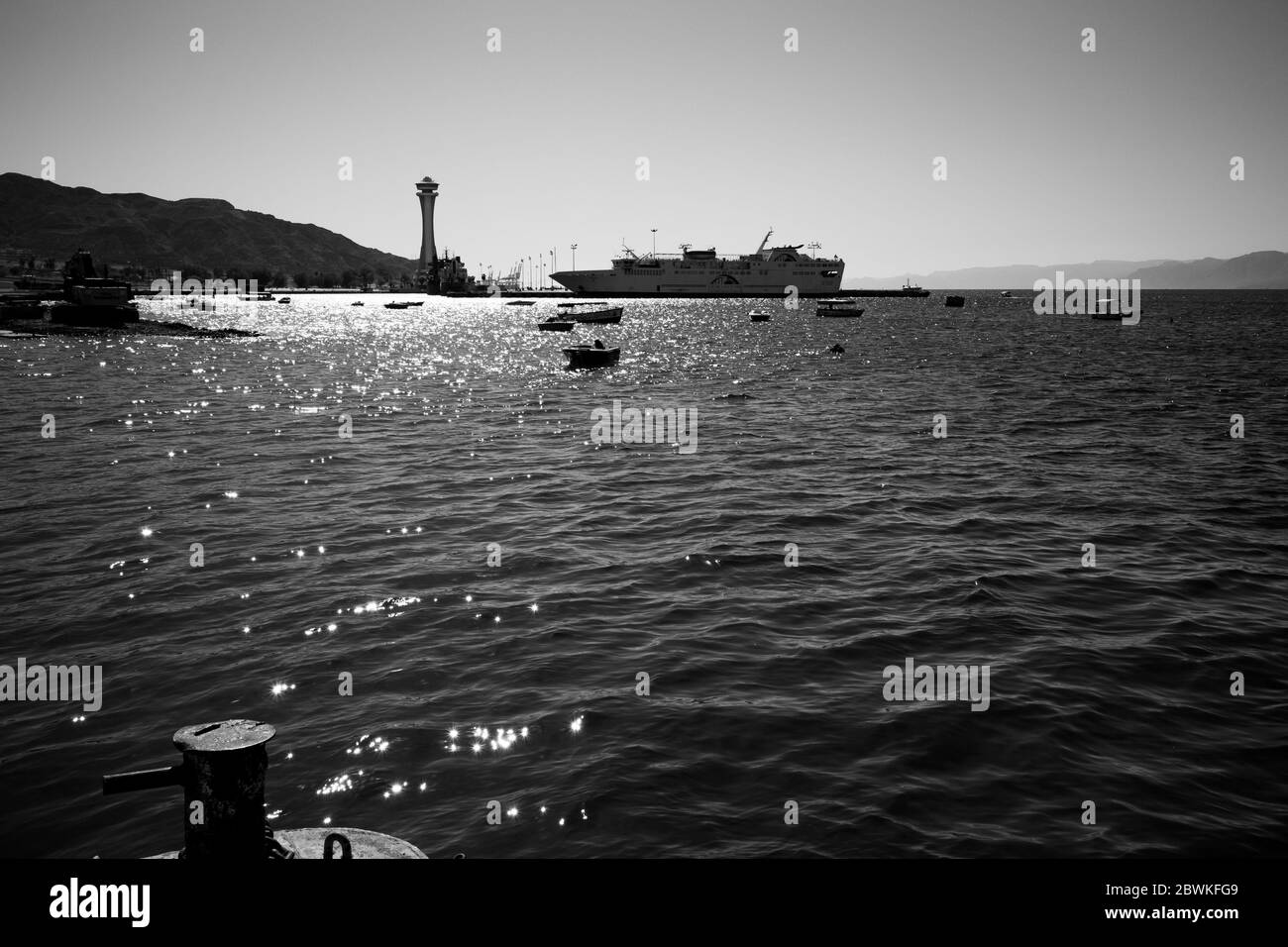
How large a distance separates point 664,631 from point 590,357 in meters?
46.2

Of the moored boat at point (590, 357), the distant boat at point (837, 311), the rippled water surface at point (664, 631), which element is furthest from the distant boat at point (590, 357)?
the distant boat at point (837, 311)

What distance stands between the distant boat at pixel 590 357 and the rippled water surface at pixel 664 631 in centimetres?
2656

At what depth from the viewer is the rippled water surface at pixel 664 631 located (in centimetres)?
799

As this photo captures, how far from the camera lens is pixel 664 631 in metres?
12.4

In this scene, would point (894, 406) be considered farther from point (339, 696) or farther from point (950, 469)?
point (339, 696)

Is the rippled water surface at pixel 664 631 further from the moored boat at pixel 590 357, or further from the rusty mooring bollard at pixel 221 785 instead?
the moored boat at pixel 590 357

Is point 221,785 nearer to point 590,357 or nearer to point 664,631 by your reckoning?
point 664,631

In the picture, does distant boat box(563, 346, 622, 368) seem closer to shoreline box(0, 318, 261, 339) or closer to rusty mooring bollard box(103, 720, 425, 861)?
shoreline box(0, 318, 261, 339)

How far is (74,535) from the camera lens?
16.8 meters

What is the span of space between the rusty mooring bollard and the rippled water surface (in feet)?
8.57

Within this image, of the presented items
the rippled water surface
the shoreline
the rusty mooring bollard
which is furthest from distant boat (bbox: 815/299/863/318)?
the rusty mooring bollard

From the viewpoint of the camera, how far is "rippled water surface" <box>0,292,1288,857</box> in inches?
314
